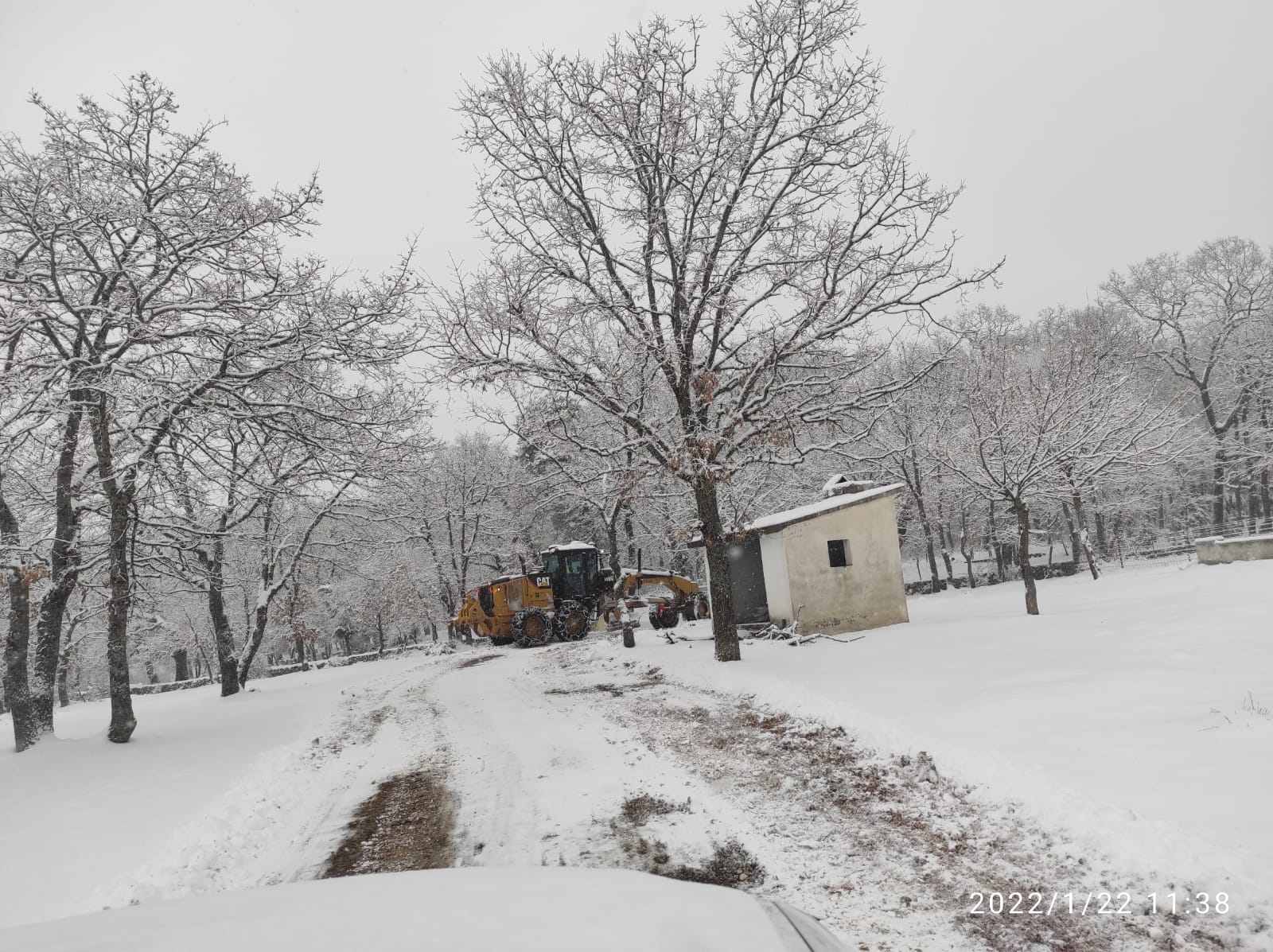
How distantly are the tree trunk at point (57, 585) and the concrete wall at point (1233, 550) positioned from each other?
29.7m

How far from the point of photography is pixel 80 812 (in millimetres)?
6574

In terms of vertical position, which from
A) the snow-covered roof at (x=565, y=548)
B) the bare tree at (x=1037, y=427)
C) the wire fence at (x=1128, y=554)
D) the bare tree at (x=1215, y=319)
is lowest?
the wire fence at (x=1128, y=554)

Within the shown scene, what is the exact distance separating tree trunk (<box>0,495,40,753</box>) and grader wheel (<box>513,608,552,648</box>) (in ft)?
47.3

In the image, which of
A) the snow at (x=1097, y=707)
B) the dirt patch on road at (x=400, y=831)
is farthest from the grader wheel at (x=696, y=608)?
the dirt patch on road at (x=400, y=831)

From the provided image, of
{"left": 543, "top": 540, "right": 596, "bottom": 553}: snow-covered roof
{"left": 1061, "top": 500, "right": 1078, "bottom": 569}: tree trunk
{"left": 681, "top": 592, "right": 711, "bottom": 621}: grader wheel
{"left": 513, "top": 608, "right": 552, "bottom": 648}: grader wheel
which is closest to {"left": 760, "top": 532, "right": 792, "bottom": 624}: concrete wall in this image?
{"left": 681, "top": 592, "right": 711, "bottom": 621}: grader wheel

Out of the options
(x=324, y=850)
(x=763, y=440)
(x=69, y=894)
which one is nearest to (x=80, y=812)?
(x=69, y=894)

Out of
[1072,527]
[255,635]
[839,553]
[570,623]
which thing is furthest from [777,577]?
[1072,527]

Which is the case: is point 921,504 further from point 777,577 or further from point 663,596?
point 777,577

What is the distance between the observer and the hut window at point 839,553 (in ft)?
56.2

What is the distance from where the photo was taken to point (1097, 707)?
664 centimetres

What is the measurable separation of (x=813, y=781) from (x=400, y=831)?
11.7 ft

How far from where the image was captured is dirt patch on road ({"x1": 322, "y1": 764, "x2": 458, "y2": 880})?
4.83 meters

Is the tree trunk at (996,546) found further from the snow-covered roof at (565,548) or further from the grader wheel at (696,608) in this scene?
the snow-covered roof at (565,548)

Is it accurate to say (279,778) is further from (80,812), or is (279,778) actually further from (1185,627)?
(1185,627)
